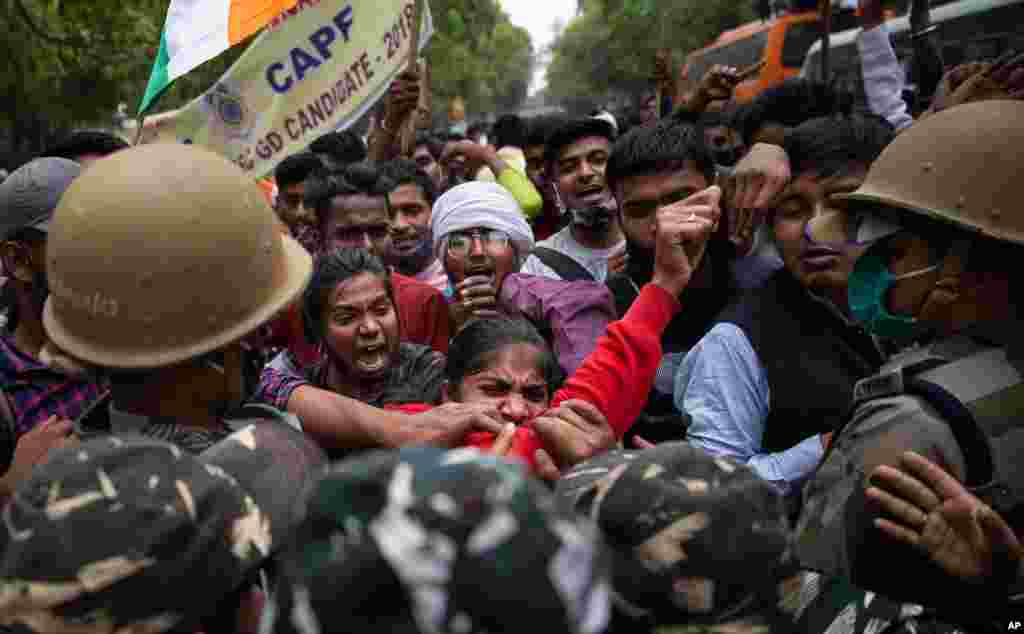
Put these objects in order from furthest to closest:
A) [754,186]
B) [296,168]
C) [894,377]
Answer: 1. [296,168]
2. [754,186]
3. [894,377]

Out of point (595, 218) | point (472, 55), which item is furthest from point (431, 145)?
point (472, 55)

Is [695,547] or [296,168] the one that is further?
[296,168]

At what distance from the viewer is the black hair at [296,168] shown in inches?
199

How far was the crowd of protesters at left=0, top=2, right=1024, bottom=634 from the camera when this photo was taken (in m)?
0.83

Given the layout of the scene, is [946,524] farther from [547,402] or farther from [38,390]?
[38,390]

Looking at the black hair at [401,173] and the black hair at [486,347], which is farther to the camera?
the black hair at [401,173]

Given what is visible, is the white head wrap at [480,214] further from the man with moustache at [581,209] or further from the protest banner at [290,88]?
the protest banner at [290,88]

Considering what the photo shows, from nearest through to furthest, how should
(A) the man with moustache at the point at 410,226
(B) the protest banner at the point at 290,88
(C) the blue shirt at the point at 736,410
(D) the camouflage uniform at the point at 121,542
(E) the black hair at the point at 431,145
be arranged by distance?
(D) the camouflage uniform at the point at 121,542 → (C) the blue shirt at the point at 736,410 → (B) the protest banner at the point at 290,88 → (A) the man with moustache at the point at 410,226 → (E) the black hair at the point at 431,145

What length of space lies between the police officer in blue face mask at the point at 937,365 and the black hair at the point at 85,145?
10.2 feet

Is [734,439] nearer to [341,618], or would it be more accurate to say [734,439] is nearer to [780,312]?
[780,312]

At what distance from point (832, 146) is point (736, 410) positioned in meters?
0.94

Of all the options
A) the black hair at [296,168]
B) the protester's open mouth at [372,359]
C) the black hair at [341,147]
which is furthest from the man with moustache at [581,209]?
the black hair at [341,147]

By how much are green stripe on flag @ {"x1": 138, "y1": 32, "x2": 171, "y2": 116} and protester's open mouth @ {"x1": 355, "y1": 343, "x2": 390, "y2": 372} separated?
65.0 inches

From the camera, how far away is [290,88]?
169 inches
